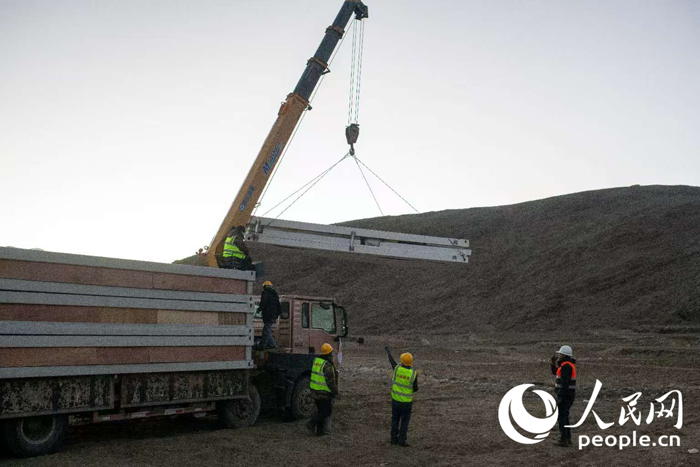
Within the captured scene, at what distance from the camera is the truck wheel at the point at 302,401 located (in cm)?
1319

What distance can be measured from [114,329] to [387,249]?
26.2ft

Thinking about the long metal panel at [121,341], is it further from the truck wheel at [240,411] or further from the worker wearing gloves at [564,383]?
the worker wearing gloves at [564,383]

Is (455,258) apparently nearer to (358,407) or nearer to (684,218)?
(358,407)

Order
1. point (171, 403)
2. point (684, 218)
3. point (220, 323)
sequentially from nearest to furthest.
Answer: point (171, 403) < point (220, 323) < point (684, 218)

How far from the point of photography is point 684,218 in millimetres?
49812

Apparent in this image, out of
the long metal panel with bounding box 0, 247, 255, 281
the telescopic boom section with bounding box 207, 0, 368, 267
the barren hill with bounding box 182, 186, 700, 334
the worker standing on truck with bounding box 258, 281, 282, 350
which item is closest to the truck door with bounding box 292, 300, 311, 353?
the worker standing on truck with bounding box 258, 281, 282, 350

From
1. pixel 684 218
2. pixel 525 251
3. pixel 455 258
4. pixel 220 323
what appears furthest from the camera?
pixel 525 251

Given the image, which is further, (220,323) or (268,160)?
(268,160)

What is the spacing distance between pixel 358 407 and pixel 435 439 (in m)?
3.81

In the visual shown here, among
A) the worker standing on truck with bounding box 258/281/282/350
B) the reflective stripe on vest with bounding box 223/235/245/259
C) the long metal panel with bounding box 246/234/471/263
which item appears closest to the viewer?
the worker standing on truck with bounding box 258/281/282/350

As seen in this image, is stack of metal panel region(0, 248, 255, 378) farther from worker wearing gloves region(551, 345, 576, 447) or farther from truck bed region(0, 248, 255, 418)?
worker wearing gloves region(551, 345, 576, 447)

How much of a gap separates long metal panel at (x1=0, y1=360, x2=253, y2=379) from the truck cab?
4.54 feet

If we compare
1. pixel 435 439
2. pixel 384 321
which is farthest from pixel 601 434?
pixel 384 321

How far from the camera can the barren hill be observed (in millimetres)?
41062
